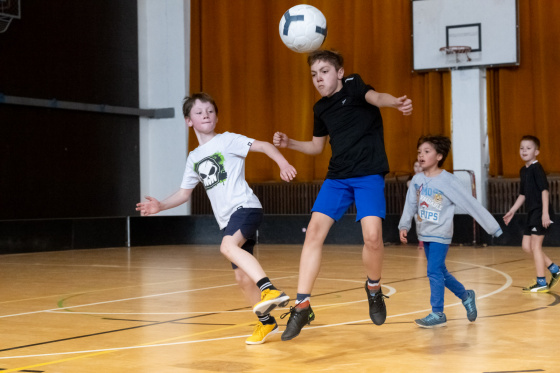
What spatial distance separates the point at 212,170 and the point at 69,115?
10191 mm

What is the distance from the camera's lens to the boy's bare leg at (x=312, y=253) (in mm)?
4734

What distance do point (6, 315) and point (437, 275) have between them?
10.1 feet

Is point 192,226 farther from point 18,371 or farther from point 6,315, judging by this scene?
point 18,371

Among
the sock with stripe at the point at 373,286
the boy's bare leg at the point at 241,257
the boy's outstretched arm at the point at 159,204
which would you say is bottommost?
the sock with stripe at the point at 373,286

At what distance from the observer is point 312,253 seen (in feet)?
15.7

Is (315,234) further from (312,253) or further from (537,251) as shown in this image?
(537,251)

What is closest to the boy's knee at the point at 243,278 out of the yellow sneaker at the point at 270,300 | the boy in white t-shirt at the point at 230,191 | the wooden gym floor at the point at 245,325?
the boy in white t-shirt at the point at 230,191

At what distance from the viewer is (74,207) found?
1477 cm

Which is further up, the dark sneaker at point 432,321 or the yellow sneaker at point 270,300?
the yellow sneaker at point 270,300

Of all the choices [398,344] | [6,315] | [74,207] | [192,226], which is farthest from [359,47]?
[398,344]

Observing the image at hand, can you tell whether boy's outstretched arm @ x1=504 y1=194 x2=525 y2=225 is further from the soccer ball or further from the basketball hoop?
the basketball hoop

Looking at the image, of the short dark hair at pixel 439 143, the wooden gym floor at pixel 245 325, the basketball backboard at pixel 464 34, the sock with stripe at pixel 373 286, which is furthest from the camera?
the basketball backboard at pixel 464 34

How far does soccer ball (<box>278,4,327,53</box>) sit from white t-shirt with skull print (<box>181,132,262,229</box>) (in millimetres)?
2310

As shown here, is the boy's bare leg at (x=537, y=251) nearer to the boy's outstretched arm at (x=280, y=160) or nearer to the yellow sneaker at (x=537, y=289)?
the yellow sneaker at (x=537, y=289)
